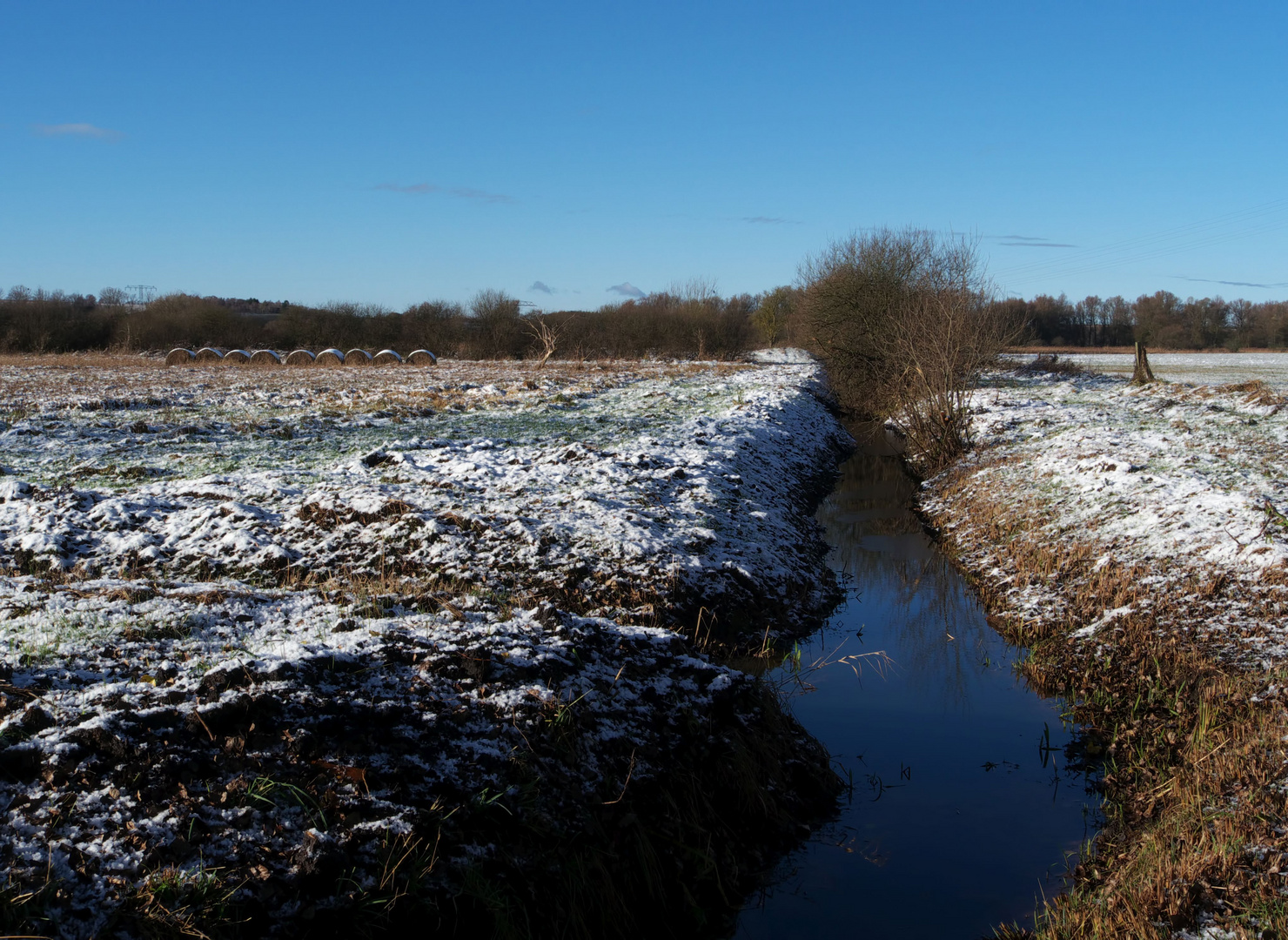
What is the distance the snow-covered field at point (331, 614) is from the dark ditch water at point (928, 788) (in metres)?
1.17

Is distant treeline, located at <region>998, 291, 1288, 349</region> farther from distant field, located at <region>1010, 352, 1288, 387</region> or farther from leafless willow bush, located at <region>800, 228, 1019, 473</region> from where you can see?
leafless willow bush, located at <region>800, 228, 1019, 473</region>

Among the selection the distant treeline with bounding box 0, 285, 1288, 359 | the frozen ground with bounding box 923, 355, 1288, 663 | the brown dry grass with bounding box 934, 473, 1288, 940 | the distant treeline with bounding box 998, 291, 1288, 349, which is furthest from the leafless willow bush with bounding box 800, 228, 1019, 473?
the distant treeline with bounding box 998, 291, 1288, 349

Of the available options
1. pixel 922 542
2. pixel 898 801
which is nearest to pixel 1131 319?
pixel 922 542

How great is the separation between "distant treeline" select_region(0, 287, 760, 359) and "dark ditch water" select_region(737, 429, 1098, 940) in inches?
1915

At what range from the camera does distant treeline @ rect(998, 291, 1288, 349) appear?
258 feet

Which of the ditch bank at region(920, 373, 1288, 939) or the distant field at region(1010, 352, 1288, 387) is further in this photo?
the distant field at region(1010, 352, 1288, 387)

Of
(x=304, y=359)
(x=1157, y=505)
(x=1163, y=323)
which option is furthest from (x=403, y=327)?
(x=1163, y=323)

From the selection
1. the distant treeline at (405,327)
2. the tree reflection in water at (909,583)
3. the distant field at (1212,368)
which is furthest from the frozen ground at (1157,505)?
the distant treeline at (405,327)

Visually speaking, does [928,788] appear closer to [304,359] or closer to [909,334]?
[909,334]

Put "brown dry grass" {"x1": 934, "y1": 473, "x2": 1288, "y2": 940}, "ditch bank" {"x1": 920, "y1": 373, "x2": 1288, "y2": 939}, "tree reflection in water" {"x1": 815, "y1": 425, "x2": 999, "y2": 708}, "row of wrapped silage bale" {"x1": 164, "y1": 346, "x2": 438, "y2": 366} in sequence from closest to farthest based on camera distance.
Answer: "brown dry grass" {"x1": 934, "y1": 473, "x2": 1288, "y2": 940} → "ditch bank" {"x1": 920, "y1": 373, "x2": 1288, "y2": 939} → "tree reflection in water" {"x1": 815, "y1": 425, "x2": 999, "y2": 708} → "row of wrapped silage bale" {"x1": 164, "y1": 346, "x2": 438, "y2": 366}

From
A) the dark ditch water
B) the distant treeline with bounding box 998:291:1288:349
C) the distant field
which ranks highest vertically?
the distant treeline with bounding box 998:291:1288:349

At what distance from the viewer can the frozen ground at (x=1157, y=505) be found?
8336 millimetres

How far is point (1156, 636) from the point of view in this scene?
7.97m

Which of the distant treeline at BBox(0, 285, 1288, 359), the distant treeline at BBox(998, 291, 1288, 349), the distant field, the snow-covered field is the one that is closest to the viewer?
the snow-covered field
